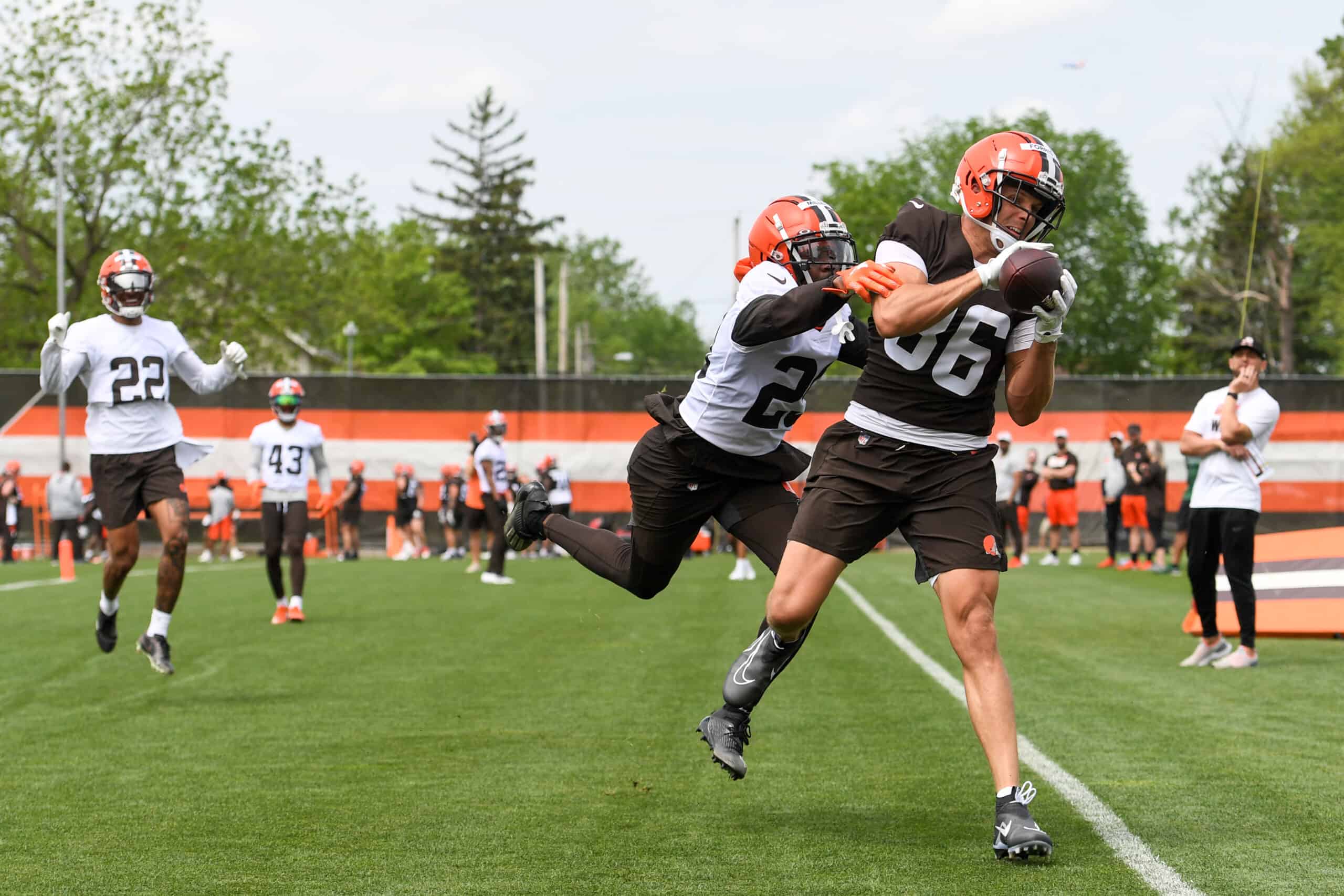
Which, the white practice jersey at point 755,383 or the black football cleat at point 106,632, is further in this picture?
the black football cleat at point 106,632

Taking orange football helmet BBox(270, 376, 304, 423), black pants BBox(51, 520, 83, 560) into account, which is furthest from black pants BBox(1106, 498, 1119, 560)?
black pants BBox(51, 520, 83, 560)

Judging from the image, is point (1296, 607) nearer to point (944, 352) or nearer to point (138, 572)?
point (944, 352)

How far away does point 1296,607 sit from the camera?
11.9 m

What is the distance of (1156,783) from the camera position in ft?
19.4

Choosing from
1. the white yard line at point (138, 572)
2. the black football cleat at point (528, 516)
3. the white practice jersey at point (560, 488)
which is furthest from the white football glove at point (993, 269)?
the white practice jersey at point (560, 488)

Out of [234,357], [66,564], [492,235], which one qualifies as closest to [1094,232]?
[492,235]

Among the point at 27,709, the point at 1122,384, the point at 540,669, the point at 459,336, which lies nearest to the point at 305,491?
the point at 540,669

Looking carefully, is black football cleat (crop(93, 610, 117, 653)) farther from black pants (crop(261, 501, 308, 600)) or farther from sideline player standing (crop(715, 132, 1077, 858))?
sideline player standing (crop(715, 132, 1077, 858))

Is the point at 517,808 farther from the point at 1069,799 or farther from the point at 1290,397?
the point at 1290,397

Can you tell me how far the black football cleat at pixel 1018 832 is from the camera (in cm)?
454

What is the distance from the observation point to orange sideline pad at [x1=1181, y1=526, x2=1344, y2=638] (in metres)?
11.6

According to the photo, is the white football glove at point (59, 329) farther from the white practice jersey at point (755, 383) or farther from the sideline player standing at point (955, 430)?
the sideline player standing at point (955, 430)

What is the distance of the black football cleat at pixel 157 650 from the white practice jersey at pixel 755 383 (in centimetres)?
457

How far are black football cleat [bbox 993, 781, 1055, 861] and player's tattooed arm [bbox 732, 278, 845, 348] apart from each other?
1707 millimetres
